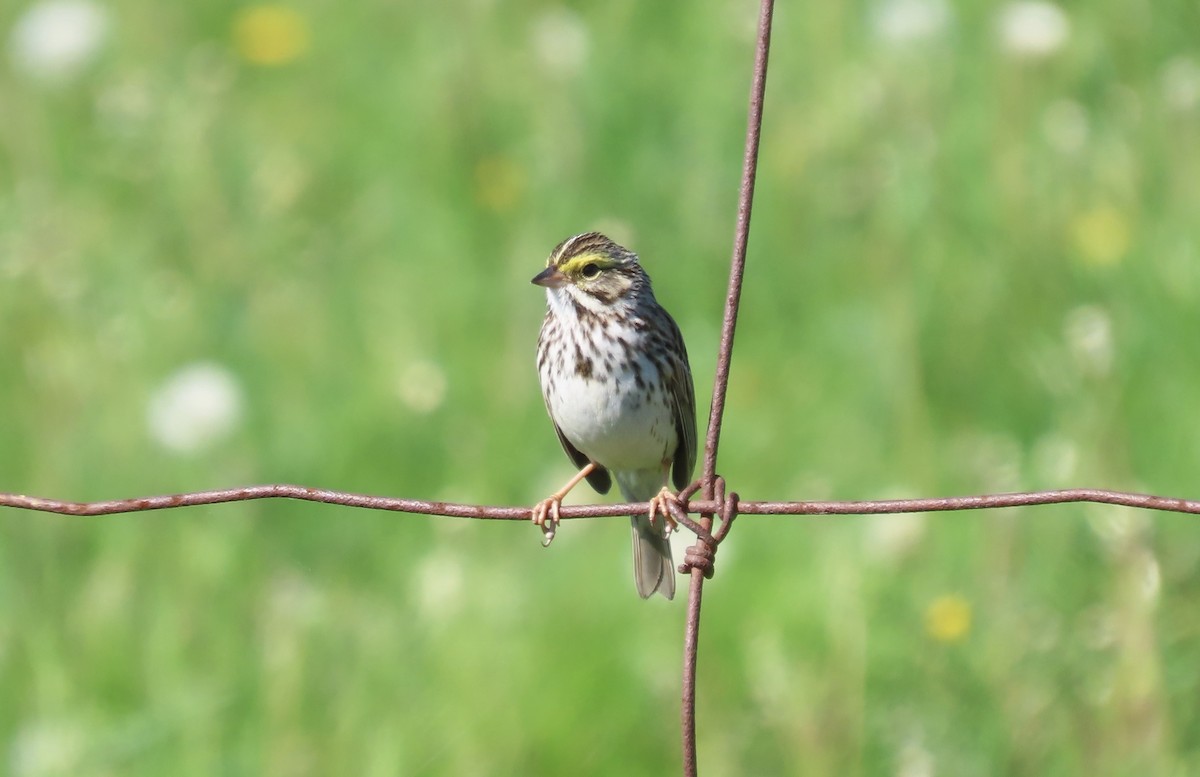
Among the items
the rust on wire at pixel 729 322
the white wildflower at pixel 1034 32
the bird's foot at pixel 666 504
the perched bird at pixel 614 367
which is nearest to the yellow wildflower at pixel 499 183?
the white wildflower at pixel 1034 32

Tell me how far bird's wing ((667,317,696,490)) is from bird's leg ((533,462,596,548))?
0.74ft

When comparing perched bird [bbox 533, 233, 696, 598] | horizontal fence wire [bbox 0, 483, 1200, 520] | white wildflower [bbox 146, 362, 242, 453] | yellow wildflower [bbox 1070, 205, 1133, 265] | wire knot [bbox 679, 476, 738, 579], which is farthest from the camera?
yellow wildflower [bbox 1070, 205, 1133, 265]

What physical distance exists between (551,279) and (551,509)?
89 cm

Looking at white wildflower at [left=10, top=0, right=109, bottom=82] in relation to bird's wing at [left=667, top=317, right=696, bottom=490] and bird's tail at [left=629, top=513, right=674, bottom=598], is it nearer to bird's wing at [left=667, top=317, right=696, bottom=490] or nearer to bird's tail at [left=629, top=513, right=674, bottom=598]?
bird's wing at [left=667, top=317, right=696, bottom=490]

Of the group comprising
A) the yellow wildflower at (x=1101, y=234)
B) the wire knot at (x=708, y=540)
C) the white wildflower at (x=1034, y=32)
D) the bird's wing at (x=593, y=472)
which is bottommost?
the wire knot at (x=708, y=540)

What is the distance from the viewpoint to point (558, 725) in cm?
502

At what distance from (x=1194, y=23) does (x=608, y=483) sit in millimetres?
3595

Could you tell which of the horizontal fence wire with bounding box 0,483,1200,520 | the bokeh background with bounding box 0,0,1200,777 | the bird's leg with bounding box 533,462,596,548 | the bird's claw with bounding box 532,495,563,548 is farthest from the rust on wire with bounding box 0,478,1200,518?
the bokeh background with bounding box 0,0,1200,777

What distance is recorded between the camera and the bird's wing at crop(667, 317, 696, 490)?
4.61 meters

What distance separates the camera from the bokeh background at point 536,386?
492 cm

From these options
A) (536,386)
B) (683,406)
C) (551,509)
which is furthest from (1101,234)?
(551,509)

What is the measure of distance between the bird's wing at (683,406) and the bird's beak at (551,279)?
296 mm

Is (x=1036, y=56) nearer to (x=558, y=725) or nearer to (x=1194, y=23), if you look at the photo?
(x=1194, y=23)

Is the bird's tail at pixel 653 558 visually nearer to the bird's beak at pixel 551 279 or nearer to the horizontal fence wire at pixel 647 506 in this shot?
the bird's beak at pixel 551 279
